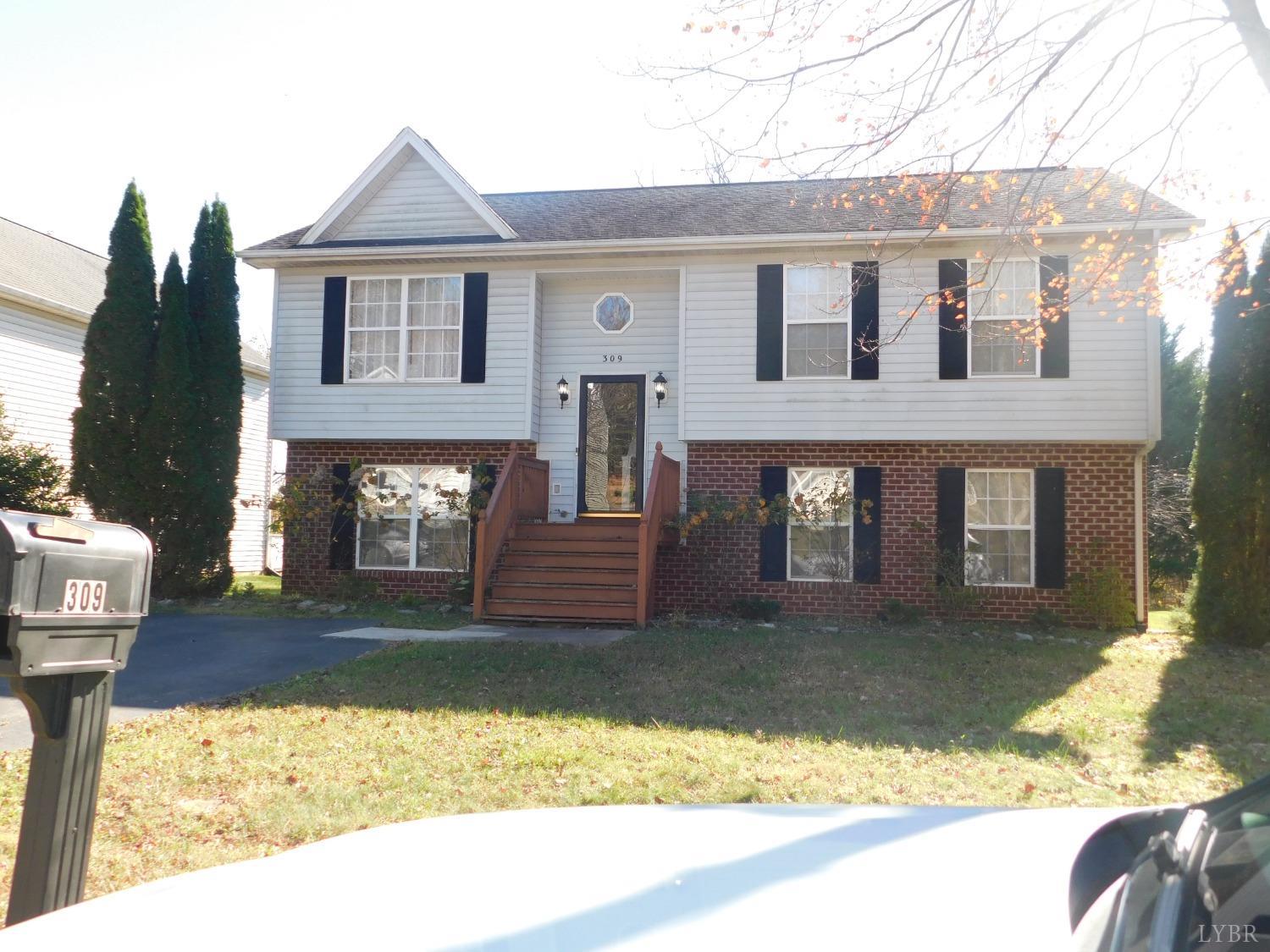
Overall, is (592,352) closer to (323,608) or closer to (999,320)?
(323,608)

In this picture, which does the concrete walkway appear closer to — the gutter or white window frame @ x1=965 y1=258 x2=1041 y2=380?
the gutter

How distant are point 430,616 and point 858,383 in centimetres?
631

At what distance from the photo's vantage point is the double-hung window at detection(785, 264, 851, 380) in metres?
12.0

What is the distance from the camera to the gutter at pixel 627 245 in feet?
36.2

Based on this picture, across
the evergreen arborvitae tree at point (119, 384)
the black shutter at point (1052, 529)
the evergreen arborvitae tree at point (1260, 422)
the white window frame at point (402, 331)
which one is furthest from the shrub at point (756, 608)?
the evergreen arborvitae tree at point (119, 384)

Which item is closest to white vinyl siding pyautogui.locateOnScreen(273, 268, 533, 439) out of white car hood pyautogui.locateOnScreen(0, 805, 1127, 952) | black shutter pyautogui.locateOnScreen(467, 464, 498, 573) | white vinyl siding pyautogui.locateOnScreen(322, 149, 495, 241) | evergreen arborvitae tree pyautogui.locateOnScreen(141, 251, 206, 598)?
black shutter pyautogui.locateOnScreen(467, 464, 498, 573)

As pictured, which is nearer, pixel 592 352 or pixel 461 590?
pixel 461 590

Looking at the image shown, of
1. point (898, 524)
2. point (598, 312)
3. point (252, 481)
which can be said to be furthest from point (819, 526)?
point (252, 481)

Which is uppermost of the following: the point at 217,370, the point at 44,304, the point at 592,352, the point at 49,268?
the point at 49,268

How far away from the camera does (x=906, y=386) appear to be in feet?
38.7

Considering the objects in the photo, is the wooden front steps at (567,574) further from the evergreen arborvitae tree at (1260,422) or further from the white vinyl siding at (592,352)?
the evergreen arborvitae tree at (1260,422)

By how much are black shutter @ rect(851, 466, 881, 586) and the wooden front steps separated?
2964 mm

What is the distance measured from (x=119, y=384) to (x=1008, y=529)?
12214 millimetres

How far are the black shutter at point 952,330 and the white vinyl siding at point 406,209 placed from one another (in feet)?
21.4
